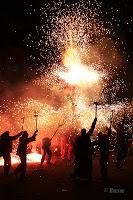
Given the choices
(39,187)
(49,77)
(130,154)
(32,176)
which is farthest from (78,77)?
(39,187)

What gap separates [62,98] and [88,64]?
11.2 feet

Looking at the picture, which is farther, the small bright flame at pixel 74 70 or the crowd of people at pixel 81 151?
the small bright flame at pixel 74 70

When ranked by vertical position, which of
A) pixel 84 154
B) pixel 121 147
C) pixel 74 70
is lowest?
pixel 84 154

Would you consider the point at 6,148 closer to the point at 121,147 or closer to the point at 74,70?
the point at 121,147

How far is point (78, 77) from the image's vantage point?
2923 cm

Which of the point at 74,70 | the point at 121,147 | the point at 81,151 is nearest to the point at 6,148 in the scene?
the point at 81,151

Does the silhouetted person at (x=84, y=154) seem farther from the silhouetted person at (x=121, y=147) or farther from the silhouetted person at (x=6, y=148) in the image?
the silhouetted person at (x=121, y=147)

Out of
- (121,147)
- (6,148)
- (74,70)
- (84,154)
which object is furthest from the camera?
(74,70)

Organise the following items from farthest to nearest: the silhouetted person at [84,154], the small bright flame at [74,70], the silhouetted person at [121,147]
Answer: the small bright flame at [74,70]
the silhouetted person at [121,147]
the silhouetted person at [84,154]

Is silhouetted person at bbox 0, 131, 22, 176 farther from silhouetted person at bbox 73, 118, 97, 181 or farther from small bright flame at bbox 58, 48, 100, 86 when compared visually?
small bright flame at bbox 58, 48, 100, 86

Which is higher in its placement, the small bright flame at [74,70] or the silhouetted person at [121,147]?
the small bright flame at [74,70]

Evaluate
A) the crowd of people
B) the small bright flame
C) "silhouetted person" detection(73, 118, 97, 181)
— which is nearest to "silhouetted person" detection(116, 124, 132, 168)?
the crowd of people

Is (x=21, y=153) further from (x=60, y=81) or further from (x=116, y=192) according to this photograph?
(x=60, y=81)

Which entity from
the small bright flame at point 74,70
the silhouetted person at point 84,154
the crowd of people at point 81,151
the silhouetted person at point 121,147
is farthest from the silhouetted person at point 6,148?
the small bright flame at point 74,70
